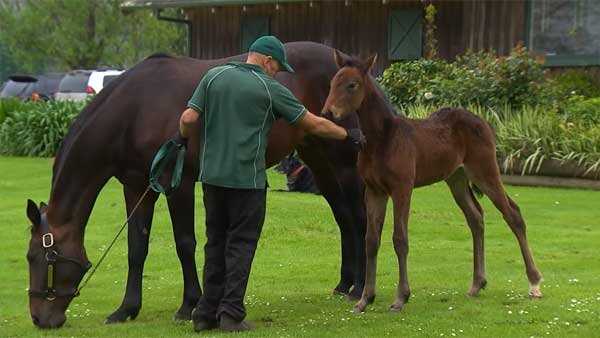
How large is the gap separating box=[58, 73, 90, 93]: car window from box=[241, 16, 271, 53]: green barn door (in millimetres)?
9151

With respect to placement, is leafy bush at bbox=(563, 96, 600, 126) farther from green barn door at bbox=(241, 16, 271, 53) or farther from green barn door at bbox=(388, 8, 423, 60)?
green barn door at bbox=(241, 16, 271, 53)

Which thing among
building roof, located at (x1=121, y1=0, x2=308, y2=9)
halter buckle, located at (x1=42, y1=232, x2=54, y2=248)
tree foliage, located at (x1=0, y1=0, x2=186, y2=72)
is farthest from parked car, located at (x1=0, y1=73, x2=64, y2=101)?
halter buckle, located at (x1=42, y1=232, x2=54, y2=248)

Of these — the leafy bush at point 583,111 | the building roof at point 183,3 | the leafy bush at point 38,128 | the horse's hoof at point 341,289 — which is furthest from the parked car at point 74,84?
the horse's hoof at point 341,289

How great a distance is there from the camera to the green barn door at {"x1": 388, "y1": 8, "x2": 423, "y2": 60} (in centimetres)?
2470

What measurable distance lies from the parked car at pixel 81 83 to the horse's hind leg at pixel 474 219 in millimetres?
24081

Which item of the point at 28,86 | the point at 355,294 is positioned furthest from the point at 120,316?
the point at 28,86

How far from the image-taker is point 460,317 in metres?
8.01

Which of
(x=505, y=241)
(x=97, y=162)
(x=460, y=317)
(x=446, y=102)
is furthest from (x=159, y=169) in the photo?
(x=446, y=102)

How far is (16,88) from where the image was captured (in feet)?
126

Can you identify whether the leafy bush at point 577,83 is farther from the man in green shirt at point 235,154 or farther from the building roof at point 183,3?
the man in green shirt at point 235,154

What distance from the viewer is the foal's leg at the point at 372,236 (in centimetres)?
839

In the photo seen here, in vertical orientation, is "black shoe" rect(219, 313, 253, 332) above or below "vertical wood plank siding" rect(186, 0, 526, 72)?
below

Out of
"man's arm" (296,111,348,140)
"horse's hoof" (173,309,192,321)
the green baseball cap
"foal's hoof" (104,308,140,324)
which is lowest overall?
"foal's hoof" (104,308,140,324)

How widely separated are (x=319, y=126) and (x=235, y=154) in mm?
629
